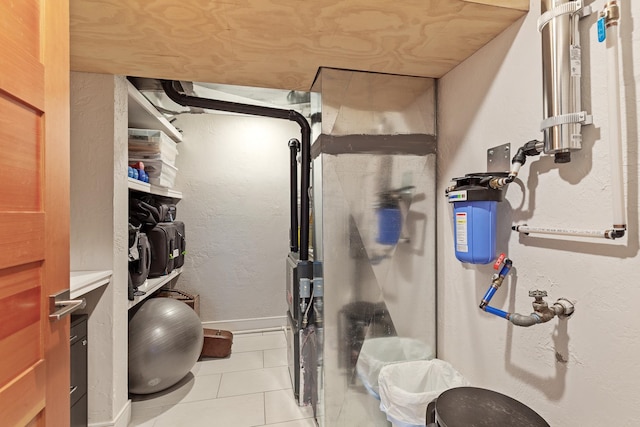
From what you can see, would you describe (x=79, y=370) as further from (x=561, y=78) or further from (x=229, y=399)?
(x=561, y=78)

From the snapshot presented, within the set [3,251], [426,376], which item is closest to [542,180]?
[426,376]

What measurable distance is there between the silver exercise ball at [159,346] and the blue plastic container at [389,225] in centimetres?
155

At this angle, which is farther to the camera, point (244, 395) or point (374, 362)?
point (244, 395)

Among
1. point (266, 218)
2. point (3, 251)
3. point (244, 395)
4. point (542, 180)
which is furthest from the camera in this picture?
point (266, 218)

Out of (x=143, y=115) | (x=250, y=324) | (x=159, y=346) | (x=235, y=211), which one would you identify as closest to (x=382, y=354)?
(x=159, y=346)

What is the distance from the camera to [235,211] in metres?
3.33

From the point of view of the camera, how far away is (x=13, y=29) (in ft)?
2.49

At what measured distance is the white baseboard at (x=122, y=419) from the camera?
1.69m

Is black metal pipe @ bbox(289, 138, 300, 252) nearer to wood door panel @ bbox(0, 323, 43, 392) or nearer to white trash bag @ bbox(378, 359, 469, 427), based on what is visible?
white trash bag @ bbox(378, 359, 469, 427)

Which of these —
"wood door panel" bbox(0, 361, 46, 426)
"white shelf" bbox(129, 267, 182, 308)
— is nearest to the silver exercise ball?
"white shelf" bbox(129, 267, 182, 308)

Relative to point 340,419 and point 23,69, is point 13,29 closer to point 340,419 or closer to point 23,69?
point 23,69

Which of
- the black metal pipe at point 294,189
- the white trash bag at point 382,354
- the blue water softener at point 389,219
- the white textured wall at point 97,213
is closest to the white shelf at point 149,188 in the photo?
the white textured wall at point 97,213

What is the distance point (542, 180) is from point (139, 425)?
2494mm

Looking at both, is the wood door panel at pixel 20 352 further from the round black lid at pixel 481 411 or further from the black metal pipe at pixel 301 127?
the black metal pipe at pixel 301 127
